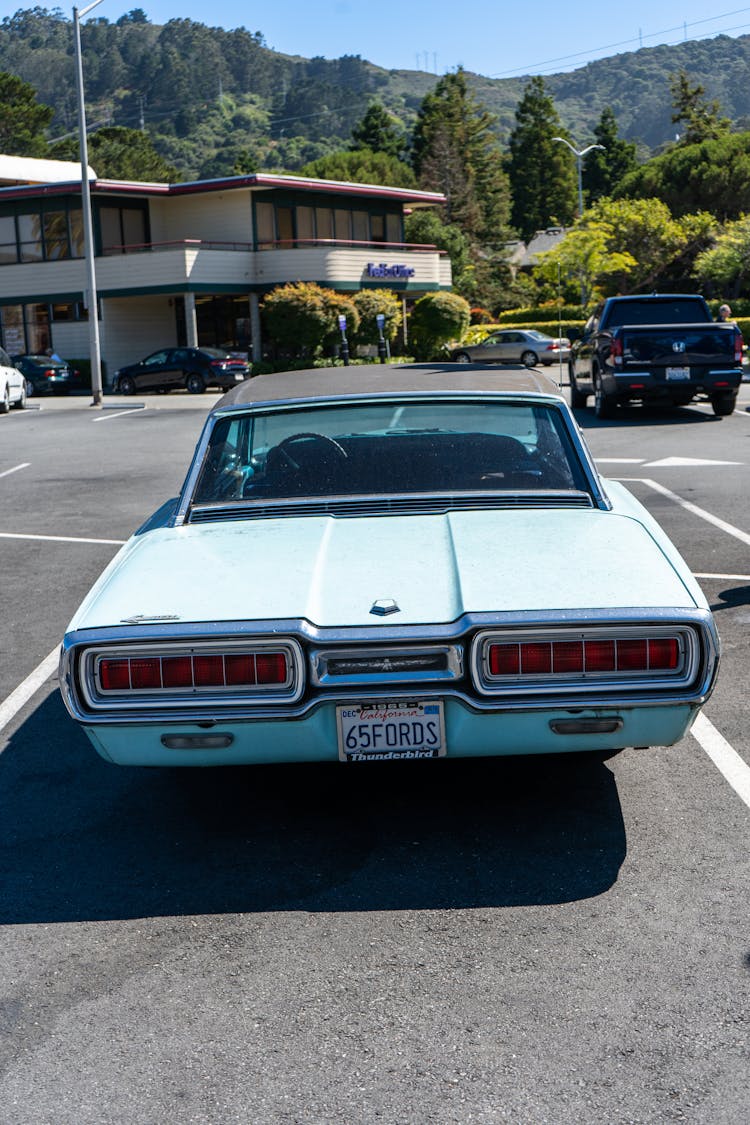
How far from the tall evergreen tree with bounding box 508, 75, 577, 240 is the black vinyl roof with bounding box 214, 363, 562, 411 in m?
100

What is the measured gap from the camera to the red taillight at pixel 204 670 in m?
3.99

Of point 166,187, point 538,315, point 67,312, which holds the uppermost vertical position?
point 166,187

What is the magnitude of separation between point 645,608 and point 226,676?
1.32 meters

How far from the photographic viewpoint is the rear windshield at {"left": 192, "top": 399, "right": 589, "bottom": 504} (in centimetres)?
534

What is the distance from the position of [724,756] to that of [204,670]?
2.33m

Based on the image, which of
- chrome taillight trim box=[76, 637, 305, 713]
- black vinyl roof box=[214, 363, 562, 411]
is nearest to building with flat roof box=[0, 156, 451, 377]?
black vinyl roof box=[214, 363, 562, 411]

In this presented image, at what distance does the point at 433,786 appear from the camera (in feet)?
16.0

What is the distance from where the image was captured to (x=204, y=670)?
402 centimetres

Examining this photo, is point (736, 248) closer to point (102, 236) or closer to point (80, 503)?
point (102, 236)

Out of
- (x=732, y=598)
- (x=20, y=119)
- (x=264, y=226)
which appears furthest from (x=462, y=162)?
(x=732, y=598)

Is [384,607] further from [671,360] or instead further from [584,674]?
[671,360]

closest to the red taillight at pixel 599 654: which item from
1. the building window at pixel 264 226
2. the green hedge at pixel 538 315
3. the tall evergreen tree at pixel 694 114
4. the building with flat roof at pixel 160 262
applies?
the building with flat roof at pixel 160 262

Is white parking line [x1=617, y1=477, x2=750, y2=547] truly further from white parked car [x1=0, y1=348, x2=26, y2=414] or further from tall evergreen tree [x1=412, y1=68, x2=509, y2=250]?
tall evergreen tree [x1=412, y1=68, x2=509, y2=250]

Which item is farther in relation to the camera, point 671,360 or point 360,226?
point 360,226
